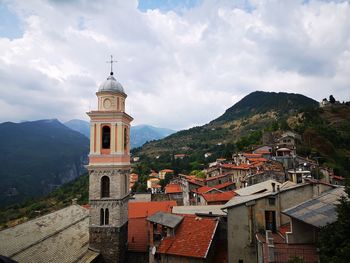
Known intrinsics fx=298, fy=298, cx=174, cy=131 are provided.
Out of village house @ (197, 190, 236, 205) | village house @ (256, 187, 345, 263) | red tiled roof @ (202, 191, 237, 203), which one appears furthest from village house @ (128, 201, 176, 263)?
red tiled roof @ (202, 191, 237, 203)

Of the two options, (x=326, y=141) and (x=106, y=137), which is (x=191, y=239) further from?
(x=326, y=141)

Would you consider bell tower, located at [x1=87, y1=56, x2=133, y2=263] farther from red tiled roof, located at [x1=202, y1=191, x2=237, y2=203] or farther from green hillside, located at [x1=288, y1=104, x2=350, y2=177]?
green hillside, located at [x1=288, y1=104, x2=350, y2=177]

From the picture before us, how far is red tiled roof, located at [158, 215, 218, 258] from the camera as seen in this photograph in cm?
1831

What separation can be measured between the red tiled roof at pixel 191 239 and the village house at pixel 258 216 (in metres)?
1.63

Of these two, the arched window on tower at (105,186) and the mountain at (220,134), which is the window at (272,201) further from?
the mountain at (220,134)

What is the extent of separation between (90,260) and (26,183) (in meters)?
136

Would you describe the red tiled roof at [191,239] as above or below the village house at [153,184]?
above

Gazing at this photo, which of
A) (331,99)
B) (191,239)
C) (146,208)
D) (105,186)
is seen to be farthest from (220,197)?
(331,99)

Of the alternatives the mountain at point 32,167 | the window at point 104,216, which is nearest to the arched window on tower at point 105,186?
the window at point 104,216

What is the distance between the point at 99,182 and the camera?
20.1 meters

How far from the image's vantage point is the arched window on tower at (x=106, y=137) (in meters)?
21.0

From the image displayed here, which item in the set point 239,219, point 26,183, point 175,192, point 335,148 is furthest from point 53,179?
point 239,219

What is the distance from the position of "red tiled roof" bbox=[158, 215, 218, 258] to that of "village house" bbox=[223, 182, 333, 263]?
1.63 meters

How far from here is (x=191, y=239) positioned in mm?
19406
